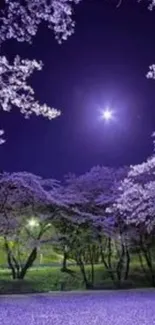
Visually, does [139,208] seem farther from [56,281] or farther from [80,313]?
[56,281]

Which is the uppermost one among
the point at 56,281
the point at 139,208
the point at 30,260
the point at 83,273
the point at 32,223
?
the point at 32,223

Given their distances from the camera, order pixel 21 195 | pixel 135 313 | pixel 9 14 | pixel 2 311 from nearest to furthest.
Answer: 1. pixel 9 14
2. pixel 135 313
3. pixel 2 311
4. pixel 21 195

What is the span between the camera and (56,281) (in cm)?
1717

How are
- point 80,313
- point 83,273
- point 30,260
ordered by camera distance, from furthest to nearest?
point 83,273, point 30,260, point 80,313

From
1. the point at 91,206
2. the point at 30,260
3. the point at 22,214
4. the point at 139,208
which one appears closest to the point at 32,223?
the point at 22,214

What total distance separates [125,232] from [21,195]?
14.6ft

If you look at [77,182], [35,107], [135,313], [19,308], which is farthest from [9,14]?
[77,182]

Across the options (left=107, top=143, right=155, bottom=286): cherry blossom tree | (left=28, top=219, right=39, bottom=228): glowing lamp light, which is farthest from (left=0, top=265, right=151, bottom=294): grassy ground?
(left=28, top=219, right=39, bottom=228): glowing lamp light

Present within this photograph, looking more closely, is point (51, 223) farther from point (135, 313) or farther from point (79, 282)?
point (135, 313)

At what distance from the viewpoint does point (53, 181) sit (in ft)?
50.7

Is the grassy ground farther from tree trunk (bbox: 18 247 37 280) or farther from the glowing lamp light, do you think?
the glowing lamp light

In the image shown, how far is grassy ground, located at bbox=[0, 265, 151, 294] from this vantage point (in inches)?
595

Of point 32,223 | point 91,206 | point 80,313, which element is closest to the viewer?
point 80,313

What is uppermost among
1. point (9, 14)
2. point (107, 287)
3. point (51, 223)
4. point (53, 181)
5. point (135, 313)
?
point (53, 181)
